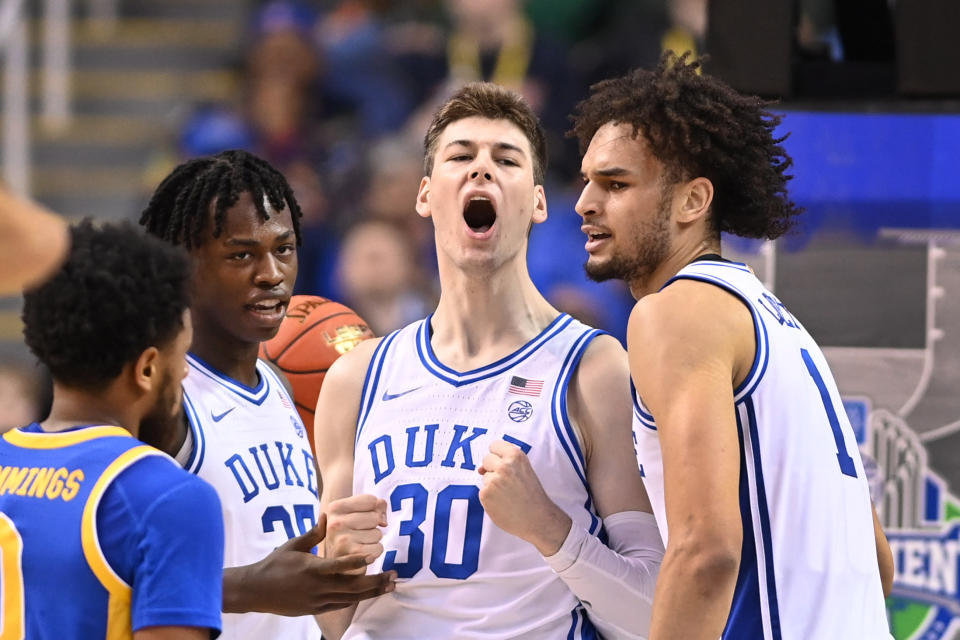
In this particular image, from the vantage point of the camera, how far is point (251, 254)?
3479 millimetres

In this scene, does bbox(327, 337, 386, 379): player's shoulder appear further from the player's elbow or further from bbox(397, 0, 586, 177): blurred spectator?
bbox(397, 0, 586, 177): blurred spectator

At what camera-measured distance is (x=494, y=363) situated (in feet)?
10.8

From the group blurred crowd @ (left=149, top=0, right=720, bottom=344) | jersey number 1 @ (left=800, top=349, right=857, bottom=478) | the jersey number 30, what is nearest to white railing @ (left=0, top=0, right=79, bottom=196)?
blurred crowd @ (left=149, top=0, right=720, bottom=344)

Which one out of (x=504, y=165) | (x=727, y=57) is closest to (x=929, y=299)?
(x=727, y=57)

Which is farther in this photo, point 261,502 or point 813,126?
point 813,126

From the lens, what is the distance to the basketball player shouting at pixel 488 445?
3010 millimetres

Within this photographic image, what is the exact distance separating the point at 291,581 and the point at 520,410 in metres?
0.70

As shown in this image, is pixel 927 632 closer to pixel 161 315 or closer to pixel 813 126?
pixel 813 126

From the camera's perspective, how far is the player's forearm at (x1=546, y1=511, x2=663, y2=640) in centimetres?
296

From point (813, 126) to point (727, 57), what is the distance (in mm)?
387

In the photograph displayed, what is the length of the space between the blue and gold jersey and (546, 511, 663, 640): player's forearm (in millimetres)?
933

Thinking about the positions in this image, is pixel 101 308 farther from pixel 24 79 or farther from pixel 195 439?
pixel 24 79

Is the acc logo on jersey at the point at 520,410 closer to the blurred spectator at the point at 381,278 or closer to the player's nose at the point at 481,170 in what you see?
the player's nose at the point at 481,170

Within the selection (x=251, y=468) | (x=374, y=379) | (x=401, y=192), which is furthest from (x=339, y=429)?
(x=401, y=192)
